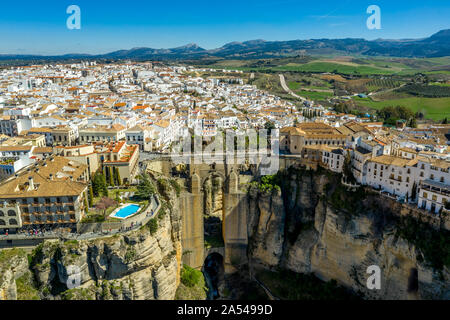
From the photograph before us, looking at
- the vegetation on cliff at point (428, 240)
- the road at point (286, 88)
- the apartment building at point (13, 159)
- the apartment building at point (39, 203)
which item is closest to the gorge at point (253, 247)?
the vegetation on cliff at point (428, 240)

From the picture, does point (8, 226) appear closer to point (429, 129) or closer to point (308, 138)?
point (308, 138)

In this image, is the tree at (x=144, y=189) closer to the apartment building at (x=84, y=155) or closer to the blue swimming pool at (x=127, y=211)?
the blue swimming pool at (x=127, y=211)

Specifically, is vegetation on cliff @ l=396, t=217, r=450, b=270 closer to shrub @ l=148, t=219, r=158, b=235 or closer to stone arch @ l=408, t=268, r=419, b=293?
stone arch @ l=408, t=268, r=419, b=293

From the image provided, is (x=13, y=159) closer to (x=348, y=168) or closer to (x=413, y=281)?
(x=348, y=168)

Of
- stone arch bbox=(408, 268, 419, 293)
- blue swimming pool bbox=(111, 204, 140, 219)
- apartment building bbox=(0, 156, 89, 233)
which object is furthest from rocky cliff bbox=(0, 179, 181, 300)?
stone arch bbox=(408, 268, 419, 293)

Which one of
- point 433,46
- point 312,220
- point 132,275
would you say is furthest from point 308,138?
point 433,46

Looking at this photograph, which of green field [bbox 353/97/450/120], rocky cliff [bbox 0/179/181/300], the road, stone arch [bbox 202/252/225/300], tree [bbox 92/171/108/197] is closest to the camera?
rocky cliff [bbox 0/179/181/300]
